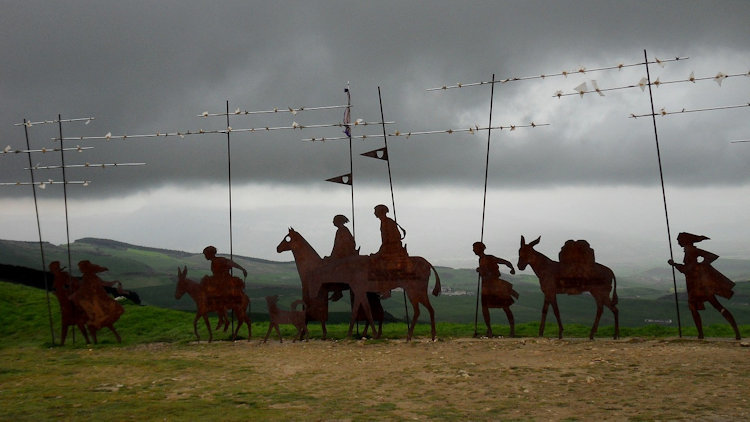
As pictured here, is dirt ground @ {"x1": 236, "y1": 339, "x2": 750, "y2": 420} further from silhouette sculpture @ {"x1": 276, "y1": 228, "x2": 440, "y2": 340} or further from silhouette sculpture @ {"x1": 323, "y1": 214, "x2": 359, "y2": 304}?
silhouette sculpture @ {"x1": 323, "y1": 214, "x2": 359, "y2": 304}

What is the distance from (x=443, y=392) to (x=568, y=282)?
5.65 m

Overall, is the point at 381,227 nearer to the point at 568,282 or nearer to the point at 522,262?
the point at 522,262

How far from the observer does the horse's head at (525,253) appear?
46.0 ft

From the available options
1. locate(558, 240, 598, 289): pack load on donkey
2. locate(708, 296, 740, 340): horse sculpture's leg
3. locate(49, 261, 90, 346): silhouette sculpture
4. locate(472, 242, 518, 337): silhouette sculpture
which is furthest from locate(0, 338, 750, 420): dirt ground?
locate(49, 261, 90, 346): silhouette sculpture

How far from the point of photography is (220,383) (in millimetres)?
9867

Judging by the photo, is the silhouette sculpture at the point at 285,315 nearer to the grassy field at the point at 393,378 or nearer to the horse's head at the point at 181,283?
the grassy field at the point at 393,378

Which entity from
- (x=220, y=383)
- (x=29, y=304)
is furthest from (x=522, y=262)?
(x=29, y=304)

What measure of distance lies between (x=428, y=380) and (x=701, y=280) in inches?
247

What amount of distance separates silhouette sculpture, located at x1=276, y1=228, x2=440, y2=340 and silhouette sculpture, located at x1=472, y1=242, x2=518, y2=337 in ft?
3.23

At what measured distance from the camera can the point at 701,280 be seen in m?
12.6

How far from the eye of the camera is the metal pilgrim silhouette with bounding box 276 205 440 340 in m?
13.8

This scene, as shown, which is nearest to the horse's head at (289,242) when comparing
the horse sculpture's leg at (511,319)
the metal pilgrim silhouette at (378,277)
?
the metal pilgrim silhouette at (378,277)

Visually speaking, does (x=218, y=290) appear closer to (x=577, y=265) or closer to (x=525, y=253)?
(x=525, y=253)

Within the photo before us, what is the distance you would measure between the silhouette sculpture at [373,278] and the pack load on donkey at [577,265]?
261 centimetres
